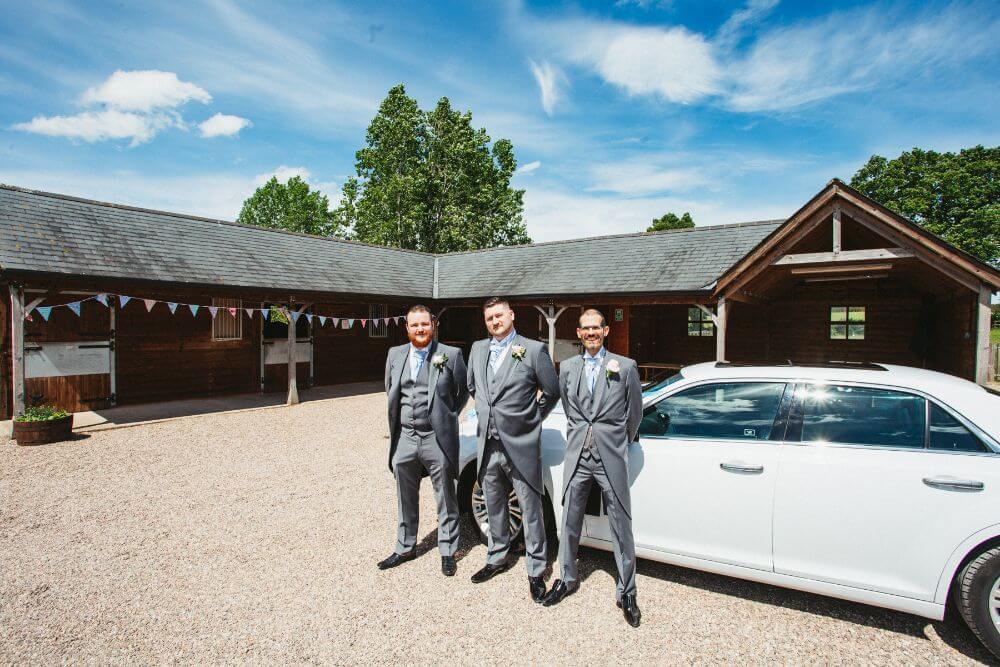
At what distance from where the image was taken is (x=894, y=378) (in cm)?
332

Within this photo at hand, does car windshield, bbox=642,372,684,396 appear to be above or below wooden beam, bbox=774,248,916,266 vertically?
below

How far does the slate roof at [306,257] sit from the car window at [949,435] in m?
8.08

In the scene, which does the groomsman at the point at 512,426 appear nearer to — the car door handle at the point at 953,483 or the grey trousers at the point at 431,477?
the grey trousers at the point at 431,477

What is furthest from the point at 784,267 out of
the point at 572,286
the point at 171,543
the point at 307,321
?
the point at 307,321

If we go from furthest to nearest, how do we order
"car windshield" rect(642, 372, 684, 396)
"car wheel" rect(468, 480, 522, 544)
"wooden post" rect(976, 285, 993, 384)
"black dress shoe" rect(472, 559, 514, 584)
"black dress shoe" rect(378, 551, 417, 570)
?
"wooden post" rect(976, 285, 993, 384) < "car wheel" rect(468, 480, 522, 544) < "black dress shoe" rect(378, 551, 417, 570) < "car windshield" rect(642, 372, 684, 396) < "black dress shoe" rect(472, 559, 514, 584)

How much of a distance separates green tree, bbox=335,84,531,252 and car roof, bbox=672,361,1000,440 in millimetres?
29277

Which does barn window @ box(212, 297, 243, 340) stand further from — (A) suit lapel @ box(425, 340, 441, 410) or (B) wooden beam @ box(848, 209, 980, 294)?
(B) wooden beam @ box(848, 209, 980, 294)

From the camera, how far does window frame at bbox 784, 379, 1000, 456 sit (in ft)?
9.60

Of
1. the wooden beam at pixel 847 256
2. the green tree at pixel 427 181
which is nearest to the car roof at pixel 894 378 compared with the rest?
the wooden beam at pixel 847 256

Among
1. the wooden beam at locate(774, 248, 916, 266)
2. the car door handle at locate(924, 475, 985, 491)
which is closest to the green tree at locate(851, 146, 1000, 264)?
the wooden beam at locate(774, 248, 916, 266)

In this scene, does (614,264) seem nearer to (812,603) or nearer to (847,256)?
(847,256)

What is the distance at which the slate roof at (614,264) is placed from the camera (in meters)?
11.9

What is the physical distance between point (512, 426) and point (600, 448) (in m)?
0.61

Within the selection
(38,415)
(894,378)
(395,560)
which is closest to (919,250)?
(894,378)
